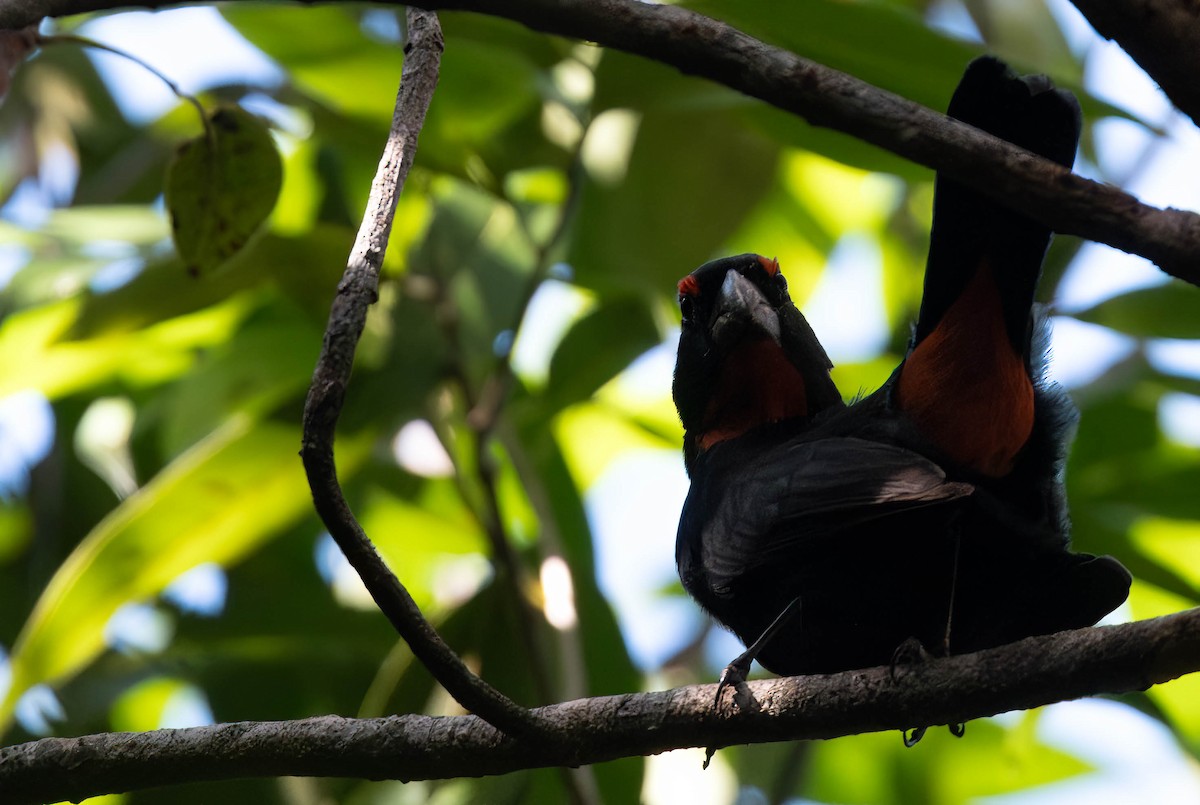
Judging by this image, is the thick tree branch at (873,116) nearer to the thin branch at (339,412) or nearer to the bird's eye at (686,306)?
the thin branch at (339,412)

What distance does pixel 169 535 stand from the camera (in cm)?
351

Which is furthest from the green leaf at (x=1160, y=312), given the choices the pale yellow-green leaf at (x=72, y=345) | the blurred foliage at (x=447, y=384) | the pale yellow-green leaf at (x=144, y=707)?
the pale yellow-green leaf at (x=144, y=707)

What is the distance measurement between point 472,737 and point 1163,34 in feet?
4.65

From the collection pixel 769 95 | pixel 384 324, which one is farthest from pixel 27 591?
pixel 769 95

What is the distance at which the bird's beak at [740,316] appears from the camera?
10.7 feet

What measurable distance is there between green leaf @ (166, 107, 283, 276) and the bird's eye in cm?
128

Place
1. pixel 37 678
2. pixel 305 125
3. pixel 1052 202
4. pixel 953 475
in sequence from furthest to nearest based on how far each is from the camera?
1. pixel 305 125
2. pixel 37 678
3. pixel 953 475
4. pixel 1052 202

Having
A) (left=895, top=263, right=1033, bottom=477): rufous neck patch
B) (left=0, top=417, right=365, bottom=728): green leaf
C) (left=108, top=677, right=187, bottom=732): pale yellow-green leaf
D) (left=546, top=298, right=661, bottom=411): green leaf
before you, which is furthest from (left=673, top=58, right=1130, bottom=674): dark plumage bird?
(left=108, top=677, right=187, bottom=732): pale yellow-green leaf

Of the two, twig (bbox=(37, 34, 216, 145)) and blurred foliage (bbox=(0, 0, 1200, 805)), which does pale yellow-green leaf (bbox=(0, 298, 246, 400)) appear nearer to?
blurred foliage (bbox=(0, 0, 1200, 805))

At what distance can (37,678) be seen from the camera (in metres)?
3.37

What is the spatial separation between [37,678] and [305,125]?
2137 mm

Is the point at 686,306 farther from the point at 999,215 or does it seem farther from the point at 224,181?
the point at 224,181

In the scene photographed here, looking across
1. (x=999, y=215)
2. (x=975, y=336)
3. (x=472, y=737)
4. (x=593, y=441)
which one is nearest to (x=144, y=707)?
(x=593, y=441)

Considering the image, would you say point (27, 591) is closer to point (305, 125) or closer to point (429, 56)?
point (305, 125)
